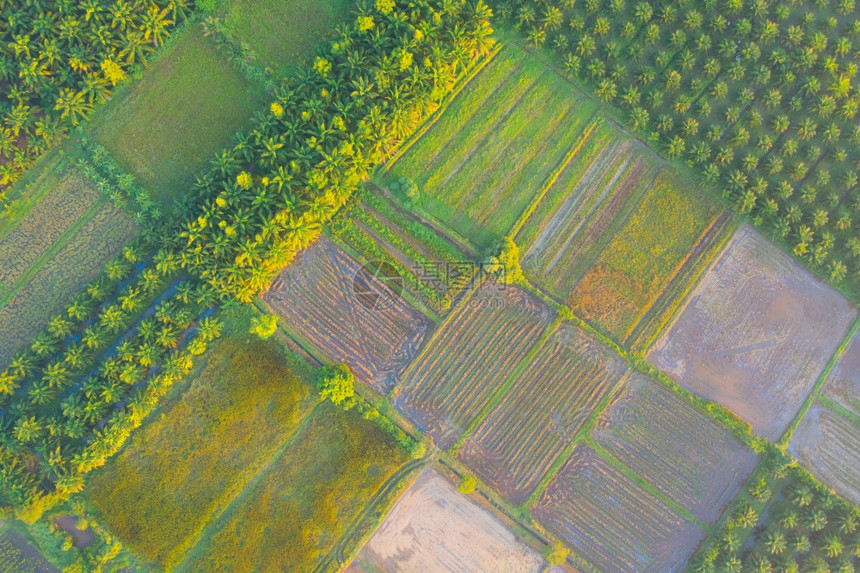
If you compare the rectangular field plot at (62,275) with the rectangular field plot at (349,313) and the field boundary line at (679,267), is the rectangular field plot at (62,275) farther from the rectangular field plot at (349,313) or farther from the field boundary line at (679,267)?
the field boundary line at (679,267)

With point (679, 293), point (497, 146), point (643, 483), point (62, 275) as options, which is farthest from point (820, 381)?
point (62, 275)

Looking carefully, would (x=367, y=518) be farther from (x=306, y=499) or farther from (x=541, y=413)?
(x=541, y=413)

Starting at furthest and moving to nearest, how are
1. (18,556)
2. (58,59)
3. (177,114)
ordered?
(177,114) → (18,556) → (58,59)

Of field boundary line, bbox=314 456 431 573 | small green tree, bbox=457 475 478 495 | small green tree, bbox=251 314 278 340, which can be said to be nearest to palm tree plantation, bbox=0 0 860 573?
field boundary line, bbox=314 456 431 573

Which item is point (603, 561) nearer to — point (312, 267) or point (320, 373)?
point (320, 373)

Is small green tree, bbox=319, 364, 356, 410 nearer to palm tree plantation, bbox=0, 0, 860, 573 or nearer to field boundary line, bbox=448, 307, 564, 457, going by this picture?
palm tree plantation, bbox=0, 0, 860, 573

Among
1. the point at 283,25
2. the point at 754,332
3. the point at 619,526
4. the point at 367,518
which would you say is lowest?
the point at 367,518
